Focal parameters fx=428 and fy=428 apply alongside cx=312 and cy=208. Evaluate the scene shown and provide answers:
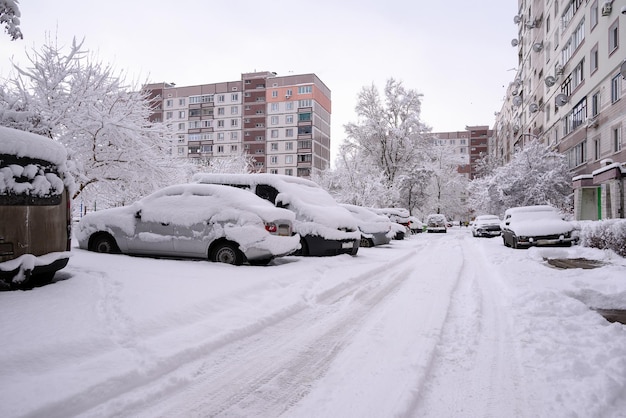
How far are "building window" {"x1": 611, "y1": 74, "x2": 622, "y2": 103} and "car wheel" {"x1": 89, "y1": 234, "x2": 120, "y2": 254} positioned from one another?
2423 cm

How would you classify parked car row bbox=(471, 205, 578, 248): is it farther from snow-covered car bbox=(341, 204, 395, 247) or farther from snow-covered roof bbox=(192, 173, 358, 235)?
snow-covered roof bbox=(192, 173, 358, 235)

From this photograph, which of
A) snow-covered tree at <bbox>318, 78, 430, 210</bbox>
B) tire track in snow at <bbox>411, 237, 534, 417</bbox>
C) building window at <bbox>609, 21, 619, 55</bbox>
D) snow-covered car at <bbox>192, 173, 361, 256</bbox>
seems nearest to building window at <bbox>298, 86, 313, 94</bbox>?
snow-covered tree at <bbox>318, 78, 430, 210</bbox>

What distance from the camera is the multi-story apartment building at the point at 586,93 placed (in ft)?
70.5

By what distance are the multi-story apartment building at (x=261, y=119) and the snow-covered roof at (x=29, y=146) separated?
6966 centimetres

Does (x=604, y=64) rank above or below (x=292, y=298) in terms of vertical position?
above

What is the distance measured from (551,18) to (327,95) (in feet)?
163

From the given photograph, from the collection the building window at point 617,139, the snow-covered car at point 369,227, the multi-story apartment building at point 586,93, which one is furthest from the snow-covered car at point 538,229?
the building window at point 617,139

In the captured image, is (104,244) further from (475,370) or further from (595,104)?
(595,104)

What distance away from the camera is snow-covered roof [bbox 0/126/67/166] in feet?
15.4

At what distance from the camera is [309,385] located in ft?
10.1

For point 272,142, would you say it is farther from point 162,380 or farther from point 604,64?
point 162,380

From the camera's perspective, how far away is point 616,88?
22.3m

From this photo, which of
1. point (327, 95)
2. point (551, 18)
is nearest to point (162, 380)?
point (551, 18)

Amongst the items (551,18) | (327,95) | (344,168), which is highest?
(327,95)
